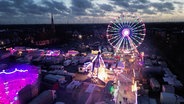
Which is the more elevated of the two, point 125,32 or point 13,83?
point 125,32

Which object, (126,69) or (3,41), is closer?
(126,69)

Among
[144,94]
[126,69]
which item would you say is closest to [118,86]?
[144,94]

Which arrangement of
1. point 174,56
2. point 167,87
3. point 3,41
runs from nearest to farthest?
point 167,87 < point 174,56 < point 3,41

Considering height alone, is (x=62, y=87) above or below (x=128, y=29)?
below

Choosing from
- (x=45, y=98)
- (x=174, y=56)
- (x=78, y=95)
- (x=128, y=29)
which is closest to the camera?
(x=45, y=98)

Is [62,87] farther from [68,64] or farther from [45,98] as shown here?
[68,64]

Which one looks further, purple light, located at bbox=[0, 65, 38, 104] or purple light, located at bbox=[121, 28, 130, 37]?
purple light, located at bbox=[121, 28, 130, 37]

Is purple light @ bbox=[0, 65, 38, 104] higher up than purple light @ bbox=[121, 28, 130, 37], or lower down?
lower down

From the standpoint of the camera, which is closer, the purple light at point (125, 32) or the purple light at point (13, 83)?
the purple light at point (13, 83)

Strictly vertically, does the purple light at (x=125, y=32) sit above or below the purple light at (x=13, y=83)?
above

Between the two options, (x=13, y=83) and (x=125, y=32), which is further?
(x=125, y=32)
